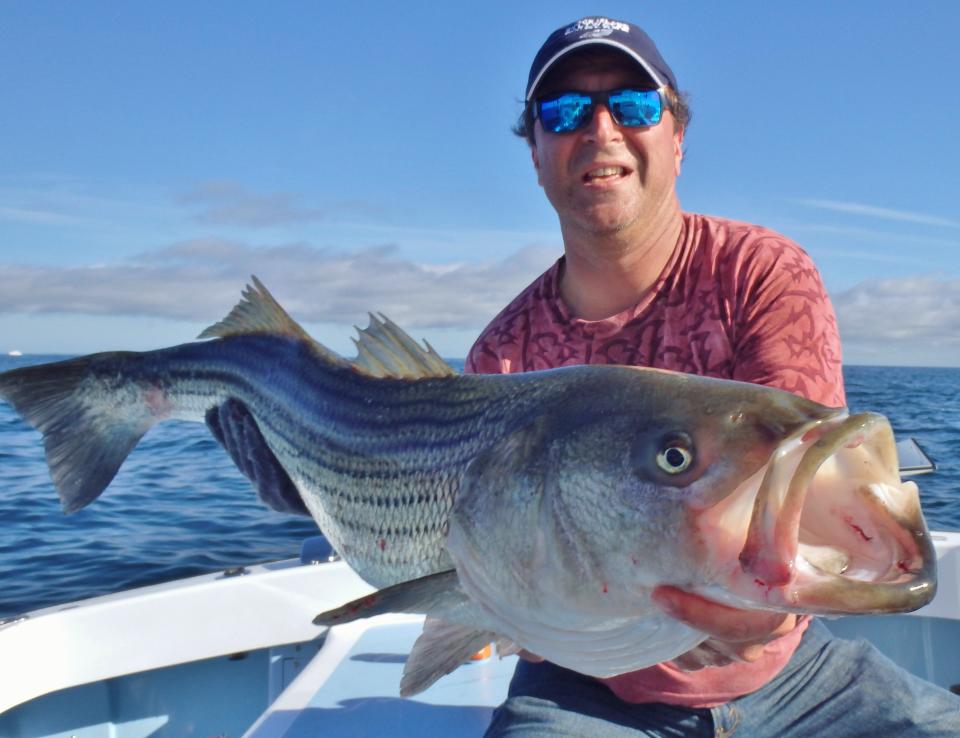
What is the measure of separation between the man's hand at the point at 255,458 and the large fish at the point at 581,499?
0.31 ft

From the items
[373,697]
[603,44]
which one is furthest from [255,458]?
[603,44]

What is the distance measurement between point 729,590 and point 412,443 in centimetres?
111

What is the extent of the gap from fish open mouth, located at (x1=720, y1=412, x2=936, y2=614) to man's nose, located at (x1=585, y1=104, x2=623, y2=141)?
194 cm

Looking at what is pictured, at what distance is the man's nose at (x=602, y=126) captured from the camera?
10.7 feet

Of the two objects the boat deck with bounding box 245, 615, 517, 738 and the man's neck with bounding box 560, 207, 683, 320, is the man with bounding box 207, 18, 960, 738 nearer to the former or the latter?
the man's neck with bounding box 560, 207, 683, 320

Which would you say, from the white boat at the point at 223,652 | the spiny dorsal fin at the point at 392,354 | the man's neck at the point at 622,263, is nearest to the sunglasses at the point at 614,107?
the man's neck at the point at 622,263

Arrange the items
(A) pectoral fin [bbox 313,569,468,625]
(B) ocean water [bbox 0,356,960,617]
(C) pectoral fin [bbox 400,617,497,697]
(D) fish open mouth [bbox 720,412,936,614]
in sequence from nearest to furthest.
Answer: (D) fish open mouth [bbox 720,412,936,614], (A) pectoral fin [bbox 313,569,468,625], (C) pectoral fin [bbox 400,617,497,697], (B) ocean water [bbox 0,356,960,617]

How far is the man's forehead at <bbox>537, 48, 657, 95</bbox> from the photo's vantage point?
3271 mm

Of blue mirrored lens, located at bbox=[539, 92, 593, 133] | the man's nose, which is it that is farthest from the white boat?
blue mirrored lens, located at bbox=[539, 92, 593, 133]

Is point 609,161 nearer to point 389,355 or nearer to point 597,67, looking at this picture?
point 597,67

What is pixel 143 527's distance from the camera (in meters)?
10.2

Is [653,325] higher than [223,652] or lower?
higher

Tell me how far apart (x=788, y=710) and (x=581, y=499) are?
1.67 m

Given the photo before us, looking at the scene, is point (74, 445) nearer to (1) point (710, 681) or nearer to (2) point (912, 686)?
(1) point (710, 681)
